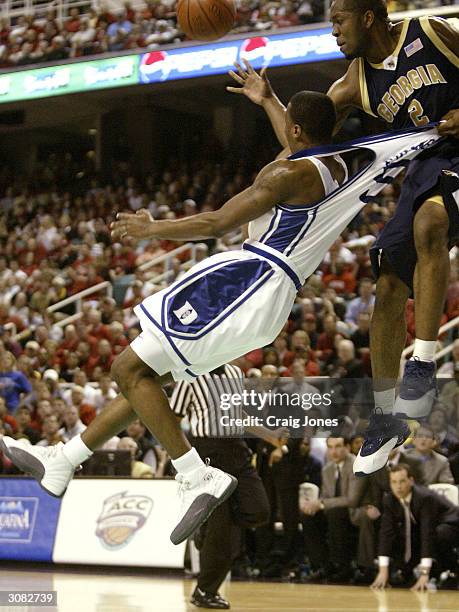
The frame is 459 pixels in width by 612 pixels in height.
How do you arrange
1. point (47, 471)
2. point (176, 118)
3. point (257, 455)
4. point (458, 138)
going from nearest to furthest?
point (458, 138) → point (47, 471) → point (257, 455) → point (176, 118)

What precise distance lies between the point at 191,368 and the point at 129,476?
5.58m

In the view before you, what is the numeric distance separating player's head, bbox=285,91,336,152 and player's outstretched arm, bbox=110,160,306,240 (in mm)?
207

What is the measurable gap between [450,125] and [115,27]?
1261 centimetres

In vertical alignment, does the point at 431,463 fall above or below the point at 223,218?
below

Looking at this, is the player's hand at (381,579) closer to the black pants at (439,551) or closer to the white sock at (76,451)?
the black pants at (439,551)

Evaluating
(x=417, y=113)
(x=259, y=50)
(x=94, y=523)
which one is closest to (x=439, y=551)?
(x=94, y=523)

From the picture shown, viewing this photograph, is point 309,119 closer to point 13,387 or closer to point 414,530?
point 414,530

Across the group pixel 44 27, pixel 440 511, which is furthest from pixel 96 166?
pixel 440 511

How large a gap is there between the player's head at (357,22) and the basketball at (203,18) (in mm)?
1065

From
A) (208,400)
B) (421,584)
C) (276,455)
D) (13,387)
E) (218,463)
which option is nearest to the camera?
(208,400)

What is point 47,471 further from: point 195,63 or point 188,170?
point 188,170

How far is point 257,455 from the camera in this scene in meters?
9.62

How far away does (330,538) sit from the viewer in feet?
30.5

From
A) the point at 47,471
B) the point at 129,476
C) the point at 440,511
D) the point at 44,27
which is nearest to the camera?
the point at 47,471
